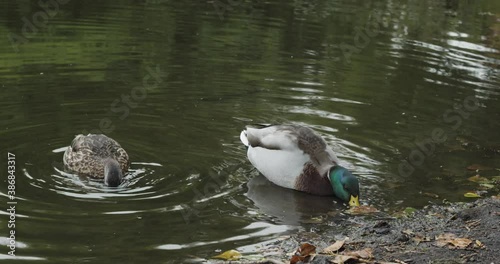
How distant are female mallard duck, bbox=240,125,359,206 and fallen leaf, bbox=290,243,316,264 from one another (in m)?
2.60

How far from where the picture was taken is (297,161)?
1011 cm

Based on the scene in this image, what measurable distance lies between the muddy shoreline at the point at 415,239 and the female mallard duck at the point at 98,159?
234 cm

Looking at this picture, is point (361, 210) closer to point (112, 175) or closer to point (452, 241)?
point (452, 241)

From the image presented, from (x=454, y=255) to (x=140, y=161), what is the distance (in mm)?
4689

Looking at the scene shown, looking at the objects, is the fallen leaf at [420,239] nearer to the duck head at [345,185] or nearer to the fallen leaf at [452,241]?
the fallen leaf at [452,241]

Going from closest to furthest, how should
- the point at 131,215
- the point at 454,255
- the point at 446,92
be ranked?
the point at 454,255 → the point at 131,215 → the point at 446,92

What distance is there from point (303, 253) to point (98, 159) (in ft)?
12.4

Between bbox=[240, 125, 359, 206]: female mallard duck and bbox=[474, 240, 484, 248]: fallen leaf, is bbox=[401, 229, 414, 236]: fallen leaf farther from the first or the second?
bbox=[240, 125, 359, 206]: female mallard duck

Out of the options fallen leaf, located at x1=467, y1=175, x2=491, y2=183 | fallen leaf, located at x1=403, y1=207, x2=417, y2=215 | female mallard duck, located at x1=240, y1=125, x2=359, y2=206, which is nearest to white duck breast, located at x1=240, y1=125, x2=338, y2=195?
female mallard duck, located at x1=240, y1=125, x2=359, y2=206

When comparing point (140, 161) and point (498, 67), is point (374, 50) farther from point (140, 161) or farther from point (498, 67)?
point (140, 161)

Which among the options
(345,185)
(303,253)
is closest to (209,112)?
(345,185)

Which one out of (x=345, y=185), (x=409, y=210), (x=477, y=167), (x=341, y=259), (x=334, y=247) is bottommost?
(x=477, y=167)

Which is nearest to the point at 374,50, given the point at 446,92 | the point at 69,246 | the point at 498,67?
the point at 498,67

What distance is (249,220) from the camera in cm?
884
